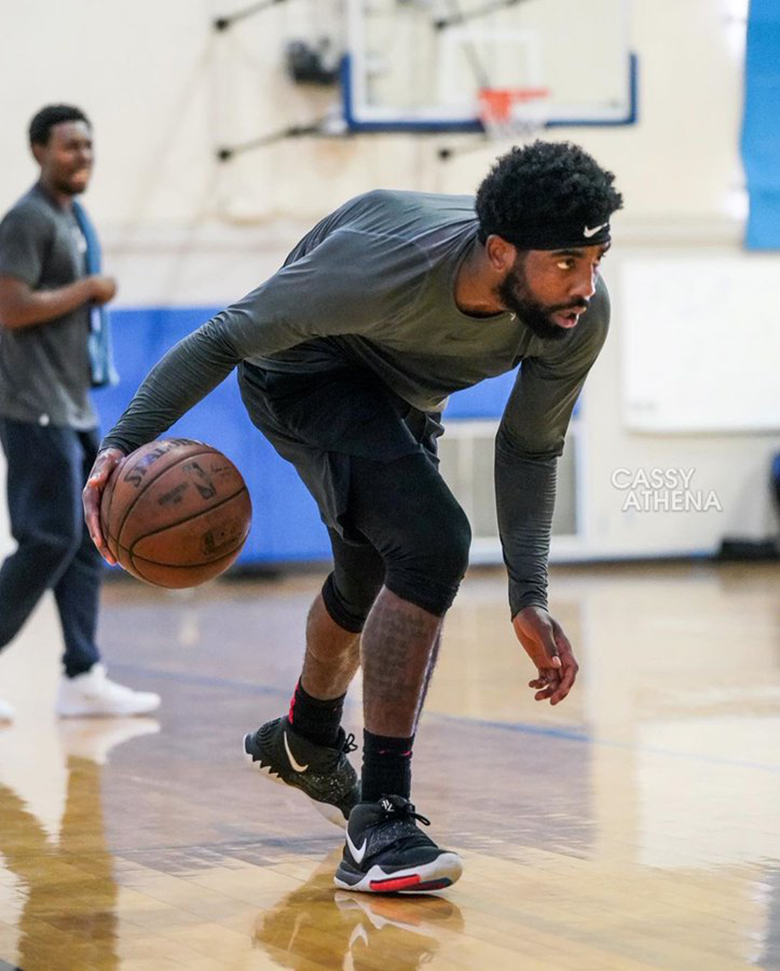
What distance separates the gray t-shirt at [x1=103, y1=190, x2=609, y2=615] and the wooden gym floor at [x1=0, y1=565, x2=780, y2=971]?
1.85 ft

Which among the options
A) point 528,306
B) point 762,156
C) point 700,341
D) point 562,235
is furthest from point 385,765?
point 762,156

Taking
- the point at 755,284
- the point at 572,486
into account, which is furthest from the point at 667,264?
the point at 572,486

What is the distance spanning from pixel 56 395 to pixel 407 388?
7.03ft

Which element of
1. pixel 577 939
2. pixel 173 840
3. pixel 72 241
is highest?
pixel 72 241

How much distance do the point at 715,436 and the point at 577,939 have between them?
8.43 meters

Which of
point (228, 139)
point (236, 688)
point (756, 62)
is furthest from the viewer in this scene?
point (228, 139)

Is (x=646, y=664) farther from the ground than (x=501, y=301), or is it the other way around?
(x=501, y=301)

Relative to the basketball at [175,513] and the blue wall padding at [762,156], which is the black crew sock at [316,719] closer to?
A: the basketball at [175,513]

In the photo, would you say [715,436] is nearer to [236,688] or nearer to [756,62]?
[756,62]

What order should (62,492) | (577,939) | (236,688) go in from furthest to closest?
(236,688)
(62,492)
(577,939)

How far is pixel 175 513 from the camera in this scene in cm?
285

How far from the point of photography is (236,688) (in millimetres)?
5461

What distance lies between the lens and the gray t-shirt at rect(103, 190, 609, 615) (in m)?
2.66

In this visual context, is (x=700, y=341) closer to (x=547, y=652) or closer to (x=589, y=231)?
(x=547, y=652)
